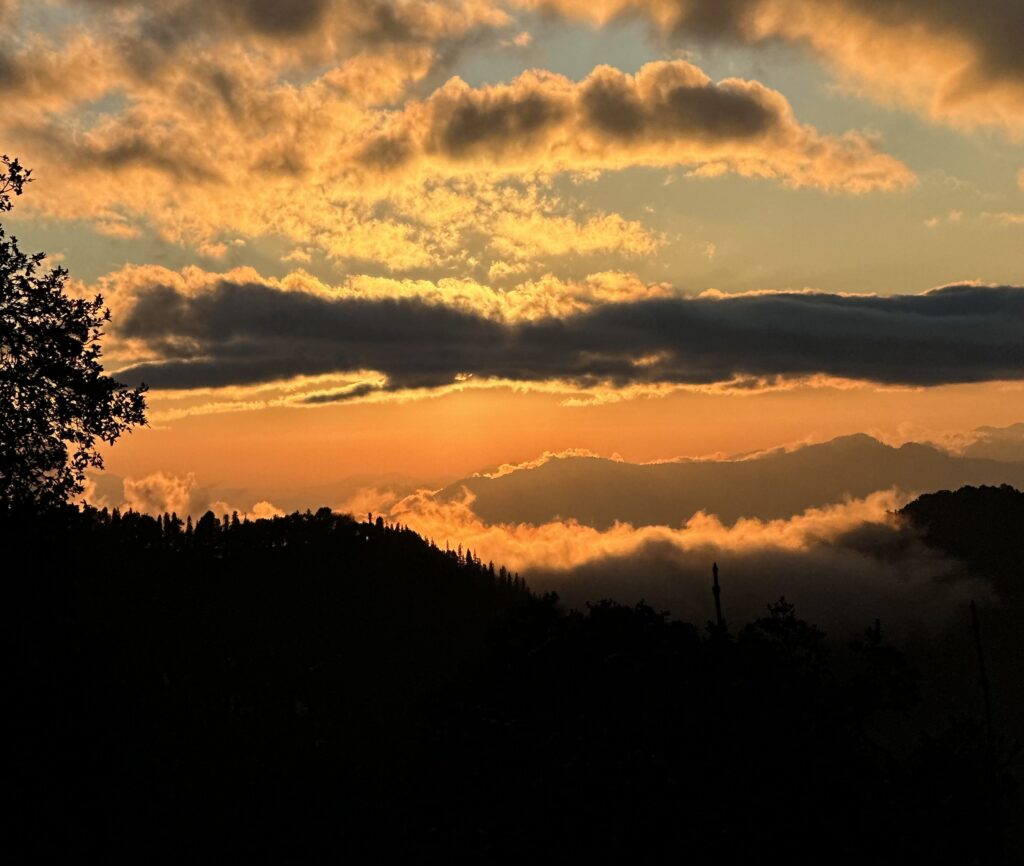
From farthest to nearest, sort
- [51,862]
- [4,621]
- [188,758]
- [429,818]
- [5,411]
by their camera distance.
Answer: [188,758], [51,862], [4,621], [5,411], [429,818]

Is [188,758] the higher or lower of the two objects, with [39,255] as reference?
lower

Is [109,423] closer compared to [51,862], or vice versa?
[109,423]

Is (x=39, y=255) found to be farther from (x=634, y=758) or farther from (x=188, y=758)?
(x=188, y=758)

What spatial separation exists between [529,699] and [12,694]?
86.8 ft

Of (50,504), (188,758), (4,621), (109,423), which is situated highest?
(109,423)

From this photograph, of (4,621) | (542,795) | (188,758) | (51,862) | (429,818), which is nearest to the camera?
(542,795)

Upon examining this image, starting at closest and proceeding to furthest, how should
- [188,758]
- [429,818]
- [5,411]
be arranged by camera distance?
[429,818] → [5,411] → [188,758]

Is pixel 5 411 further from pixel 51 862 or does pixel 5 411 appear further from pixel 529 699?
pixel 51 862

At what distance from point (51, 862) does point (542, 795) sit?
3539cm

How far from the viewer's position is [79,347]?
44.9m

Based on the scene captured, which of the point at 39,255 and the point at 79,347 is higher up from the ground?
the point at 39,255

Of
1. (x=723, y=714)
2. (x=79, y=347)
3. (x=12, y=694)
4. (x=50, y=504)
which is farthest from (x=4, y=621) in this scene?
(x=723, y=714)

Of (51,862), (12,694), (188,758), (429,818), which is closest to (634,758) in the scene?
(429,818)

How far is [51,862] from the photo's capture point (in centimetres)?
6081
